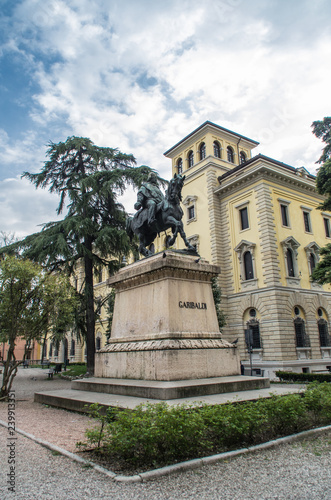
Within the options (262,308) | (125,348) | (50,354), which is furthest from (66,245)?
(50,354)

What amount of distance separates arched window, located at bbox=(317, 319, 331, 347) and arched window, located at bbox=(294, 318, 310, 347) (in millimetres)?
Answer: 2116

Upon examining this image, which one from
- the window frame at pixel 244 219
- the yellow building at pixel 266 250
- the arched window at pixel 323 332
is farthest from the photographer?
the window frame at pixel 244 219

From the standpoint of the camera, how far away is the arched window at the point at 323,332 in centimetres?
3023

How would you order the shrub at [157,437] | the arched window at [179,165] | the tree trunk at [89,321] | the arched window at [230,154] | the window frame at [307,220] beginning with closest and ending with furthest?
the shrub at [157,437] → the tree trunk at [89,321] → the window frame at [307,220] → the arched window at [230,154] → the arched window at [179,165]

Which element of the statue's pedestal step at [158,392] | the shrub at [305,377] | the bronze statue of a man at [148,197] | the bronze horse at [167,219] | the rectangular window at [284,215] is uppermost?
the rectangular window at [284,215]

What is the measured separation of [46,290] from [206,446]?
8723 millimetres

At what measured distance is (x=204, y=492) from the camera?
3.64 metres

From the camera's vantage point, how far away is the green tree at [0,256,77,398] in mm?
11719

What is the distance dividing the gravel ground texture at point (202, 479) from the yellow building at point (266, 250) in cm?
2277

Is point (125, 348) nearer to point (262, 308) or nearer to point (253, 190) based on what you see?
point (262, 308)

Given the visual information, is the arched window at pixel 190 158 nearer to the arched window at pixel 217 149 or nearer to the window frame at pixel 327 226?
the arched window at pixel 217 149

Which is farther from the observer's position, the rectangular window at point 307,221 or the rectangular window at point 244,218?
the rectangular window at point 307,221

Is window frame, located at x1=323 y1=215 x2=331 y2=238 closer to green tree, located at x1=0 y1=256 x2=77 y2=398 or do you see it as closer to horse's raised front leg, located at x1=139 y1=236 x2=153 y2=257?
horse's raised front leg, located at x1=139 y1=236 x2=153 y2=257

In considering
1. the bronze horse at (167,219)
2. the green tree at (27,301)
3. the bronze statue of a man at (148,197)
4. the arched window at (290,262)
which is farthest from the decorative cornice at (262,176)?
the green tree at (27,301)
